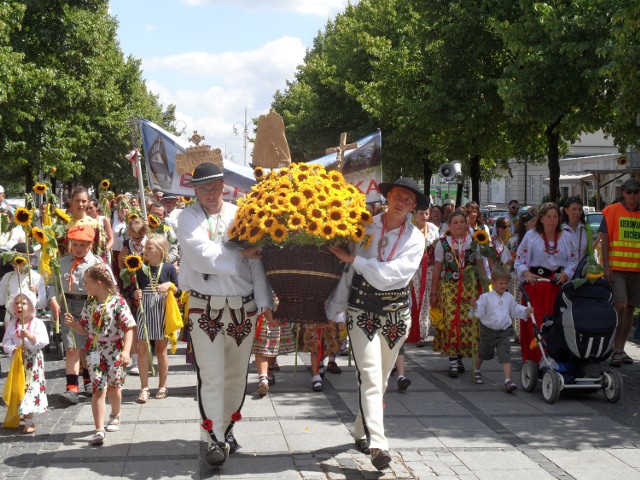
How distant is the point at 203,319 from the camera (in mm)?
5996

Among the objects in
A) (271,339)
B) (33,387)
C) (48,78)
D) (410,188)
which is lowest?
(33,387)

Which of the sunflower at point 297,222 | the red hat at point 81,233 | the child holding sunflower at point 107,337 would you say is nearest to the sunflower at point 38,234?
the red hat at point 81,233

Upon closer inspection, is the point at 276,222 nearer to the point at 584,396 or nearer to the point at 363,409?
the point at 363,409

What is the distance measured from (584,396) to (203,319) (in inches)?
169

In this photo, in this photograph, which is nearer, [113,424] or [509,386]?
[113,424]

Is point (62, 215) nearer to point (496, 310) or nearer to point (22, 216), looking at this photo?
point (22, 216)

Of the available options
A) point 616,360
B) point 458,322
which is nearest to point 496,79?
point 616,360

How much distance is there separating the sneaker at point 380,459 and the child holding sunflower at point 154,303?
3.03 metres

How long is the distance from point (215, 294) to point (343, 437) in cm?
169

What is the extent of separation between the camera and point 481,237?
31.2ft

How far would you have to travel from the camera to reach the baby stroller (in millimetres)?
8172

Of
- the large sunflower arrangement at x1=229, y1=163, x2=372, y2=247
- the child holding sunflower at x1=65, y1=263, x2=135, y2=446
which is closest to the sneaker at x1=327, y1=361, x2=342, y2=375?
the child holding sunflower at x1=65, y1=263, x2=135, y2=446

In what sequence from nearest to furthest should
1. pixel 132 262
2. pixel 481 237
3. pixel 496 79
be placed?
1. pixel 132 262
2. pixel 481 237
3. pixel 496 79

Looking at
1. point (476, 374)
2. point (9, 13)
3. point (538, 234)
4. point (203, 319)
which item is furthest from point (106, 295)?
point (9, 13)
